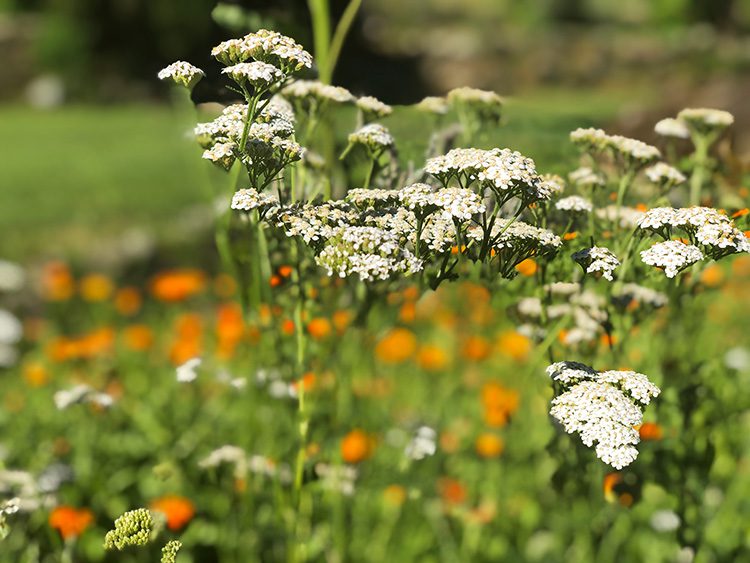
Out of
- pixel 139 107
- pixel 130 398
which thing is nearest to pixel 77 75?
pixel 139 107

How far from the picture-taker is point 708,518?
2.07 m

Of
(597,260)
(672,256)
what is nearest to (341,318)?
(597,260)

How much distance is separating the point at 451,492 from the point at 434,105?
1.13 metres

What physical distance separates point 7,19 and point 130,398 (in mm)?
13024

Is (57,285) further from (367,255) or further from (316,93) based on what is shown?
(367,255)

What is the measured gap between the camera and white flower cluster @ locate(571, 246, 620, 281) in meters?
1.29

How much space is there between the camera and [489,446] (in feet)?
8.39

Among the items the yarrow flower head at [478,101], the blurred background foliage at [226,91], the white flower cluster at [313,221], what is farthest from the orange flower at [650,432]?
the white flower cluster at [313,221]

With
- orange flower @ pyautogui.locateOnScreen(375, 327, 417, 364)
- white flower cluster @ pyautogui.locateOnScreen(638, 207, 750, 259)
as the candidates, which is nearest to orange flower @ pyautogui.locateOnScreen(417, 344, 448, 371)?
orange flower @ pyautogui.locateOnScreen(375, 327, 417, 364)

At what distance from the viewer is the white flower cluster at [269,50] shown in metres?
1.24

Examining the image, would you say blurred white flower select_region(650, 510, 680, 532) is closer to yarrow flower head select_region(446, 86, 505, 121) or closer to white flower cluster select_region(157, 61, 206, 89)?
yarrow flower head select_region(446, 86, 505, 121)

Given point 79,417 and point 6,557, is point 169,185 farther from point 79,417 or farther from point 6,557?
point 6,557

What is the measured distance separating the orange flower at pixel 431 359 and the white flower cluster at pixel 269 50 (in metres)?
1.94

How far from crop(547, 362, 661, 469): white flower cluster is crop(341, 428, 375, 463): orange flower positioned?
3.79 ft
